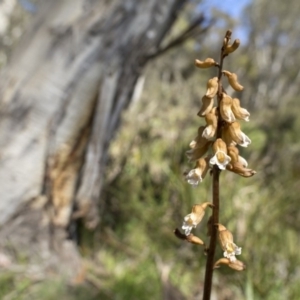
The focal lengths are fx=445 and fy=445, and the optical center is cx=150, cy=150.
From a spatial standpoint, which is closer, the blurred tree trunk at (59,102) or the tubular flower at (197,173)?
the tubular flower at (197,173)

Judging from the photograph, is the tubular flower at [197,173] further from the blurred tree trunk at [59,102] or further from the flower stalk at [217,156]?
the blurred tree trunk at [59,102]

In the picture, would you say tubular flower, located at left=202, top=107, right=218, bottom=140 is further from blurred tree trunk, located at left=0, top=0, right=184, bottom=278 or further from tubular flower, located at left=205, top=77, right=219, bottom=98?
blurred tree trunk, located at left=0, top=0, right=184, bottom=278

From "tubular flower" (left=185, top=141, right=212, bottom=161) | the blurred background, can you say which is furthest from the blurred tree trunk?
"tubular flower" (left=185, top=141, right=212, bottom=161)

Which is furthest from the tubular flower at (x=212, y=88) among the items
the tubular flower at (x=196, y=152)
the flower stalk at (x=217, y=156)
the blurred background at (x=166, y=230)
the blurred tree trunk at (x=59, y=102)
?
the blurred tree trunk at (x=59, y=102)

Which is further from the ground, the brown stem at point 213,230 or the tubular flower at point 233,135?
the tubular flower at point 233,135

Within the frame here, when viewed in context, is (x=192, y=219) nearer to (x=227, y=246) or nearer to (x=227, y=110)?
(x=227, y=246)

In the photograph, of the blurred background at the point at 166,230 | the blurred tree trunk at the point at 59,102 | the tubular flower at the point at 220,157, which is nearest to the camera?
the tubular flower at the point at 220,157

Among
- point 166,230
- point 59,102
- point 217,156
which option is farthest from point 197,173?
point 166,230

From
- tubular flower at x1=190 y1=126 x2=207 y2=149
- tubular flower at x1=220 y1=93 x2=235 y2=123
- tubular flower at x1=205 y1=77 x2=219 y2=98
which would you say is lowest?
tubular flower at x1=190 y1=126 x2=207 y2=149

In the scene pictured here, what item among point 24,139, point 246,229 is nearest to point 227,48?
point 24,139
